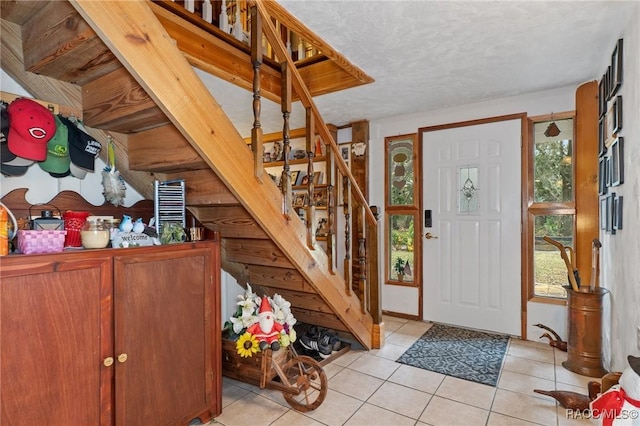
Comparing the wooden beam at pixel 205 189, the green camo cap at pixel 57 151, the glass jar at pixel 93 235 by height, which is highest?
the green camo cap at pixel 57 151

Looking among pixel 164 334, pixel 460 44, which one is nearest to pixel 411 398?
pixel 164 334

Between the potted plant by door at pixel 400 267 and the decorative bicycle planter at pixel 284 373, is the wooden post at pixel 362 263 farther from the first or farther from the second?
the potted plant by door at pixel 400 267

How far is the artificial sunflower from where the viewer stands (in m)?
2.09

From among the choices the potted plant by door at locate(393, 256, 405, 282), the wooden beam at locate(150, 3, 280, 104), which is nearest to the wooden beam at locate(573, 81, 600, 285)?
the potted plant by door at locate(393, 256, 405, 282)

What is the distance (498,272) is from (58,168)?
349 centimetres

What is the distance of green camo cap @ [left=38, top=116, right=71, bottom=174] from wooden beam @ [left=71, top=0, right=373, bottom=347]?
649mm

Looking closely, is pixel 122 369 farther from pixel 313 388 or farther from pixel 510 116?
pixel 510 116

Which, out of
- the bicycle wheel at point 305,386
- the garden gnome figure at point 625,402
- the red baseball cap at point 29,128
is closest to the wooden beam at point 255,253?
the bicycle wheel at point 305,386

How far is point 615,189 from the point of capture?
2225 millimetres

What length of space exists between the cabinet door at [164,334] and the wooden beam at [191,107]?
1.39 feet

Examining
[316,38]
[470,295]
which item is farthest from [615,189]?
[316,38]

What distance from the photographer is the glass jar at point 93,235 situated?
60.0 inches

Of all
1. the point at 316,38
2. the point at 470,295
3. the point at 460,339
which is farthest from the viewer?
the point at 470,295

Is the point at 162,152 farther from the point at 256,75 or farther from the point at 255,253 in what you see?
the point at 255,253
